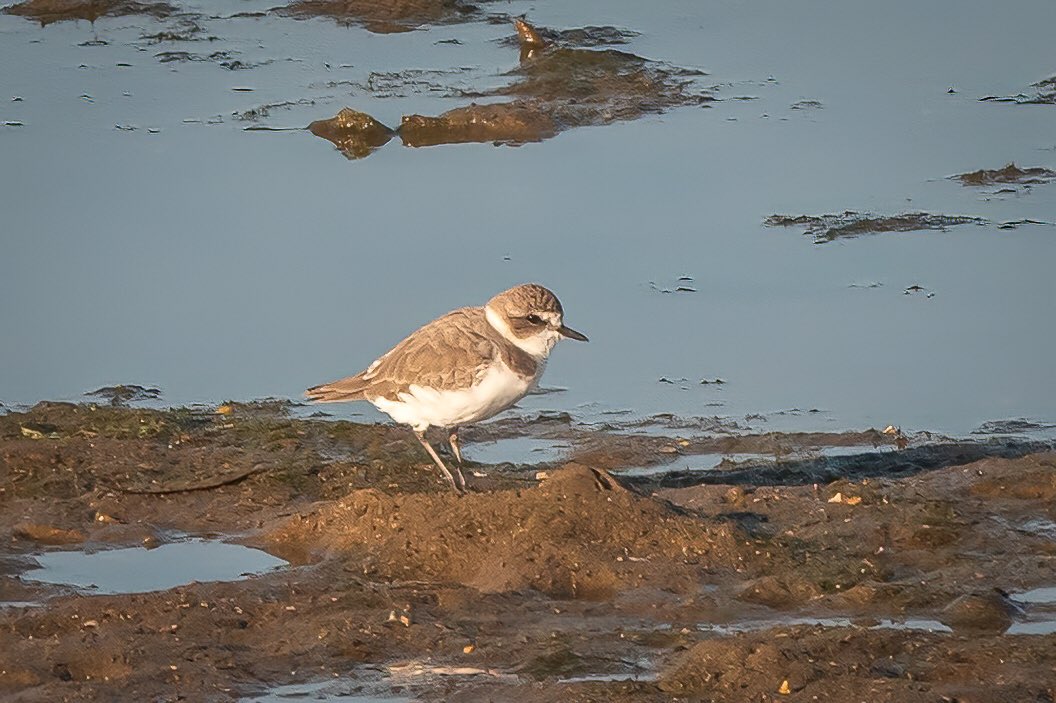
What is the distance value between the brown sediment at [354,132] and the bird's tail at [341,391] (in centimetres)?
547

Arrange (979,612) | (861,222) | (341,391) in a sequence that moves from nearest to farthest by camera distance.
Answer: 1. (979,612)
2. (341,391)
3. (861,222)

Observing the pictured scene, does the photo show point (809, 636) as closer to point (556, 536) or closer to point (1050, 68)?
point (556, 536)

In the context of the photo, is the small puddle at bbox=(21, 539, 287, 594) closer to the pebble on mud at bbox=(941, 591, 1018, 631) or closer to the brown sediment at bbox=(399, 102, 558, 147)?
the pebble on mud at bbox=(941, 591, 1018, 631)

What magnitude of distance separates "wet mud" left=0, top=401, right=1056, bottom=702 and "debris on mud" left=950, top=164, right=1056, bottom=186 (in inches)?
156

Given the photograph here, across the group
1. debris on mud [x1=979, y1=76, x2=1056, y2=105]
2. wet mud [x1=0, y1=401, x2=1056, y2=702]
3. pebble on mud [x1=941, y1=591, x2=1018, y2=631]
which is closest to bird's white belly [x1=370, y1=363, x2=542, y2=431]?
wet mud [x1=0, y1=401, x2=1056, y2=702]

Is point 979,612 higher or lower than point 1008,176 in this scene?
lower

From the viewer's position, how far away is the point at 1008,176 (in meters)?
12.8

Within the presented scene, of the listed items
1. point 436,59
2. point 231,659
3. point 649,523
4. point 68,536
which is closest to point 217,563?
point 68,536

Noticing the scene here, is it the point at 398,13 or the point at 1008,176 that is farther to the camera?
the point at 398,13

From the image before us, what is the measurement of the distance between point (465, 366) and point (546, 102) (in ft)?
22.7

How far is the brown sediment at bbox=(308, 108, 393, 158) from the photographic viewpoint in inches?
561

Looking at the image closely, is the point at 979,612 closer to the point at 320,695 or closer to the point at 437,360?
the point at 320,695

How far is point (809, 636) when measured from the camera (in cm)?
629

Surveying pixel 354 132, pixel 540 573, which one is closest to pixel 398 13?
pixel 354 132
